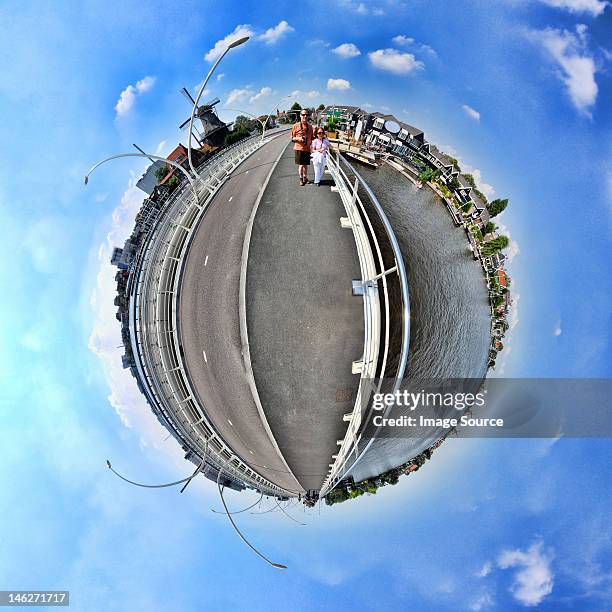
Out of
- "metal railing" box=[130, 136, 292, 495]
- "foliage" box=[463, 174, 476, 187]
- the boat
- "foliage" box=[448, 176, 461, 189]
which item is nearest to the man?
"metal railing" box=[130, 136, 292, 495]

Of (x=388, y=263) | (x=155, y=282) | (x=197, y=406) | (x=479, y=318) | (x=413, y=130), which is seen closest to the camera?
(x=388, y=263)

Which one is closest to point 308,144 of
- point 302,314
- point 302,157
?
point 302,157

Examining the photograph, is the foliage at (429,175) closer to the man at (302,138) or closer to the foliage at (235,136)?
the foliage at (235,136)

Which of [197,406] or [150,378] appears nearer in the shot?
[197,406]

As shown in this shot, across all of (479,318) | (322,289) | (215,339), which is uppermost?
(479,318)

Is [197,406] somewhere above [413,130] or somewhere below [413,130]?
below

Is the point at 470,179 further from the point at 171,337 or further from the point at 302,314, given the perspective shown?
the point at 171,337

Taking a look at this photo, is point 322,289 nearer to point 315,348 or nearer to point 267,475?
point 315,348

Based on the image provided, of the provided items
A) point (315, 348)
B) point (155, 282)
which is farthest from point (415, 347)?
point (155, 282)
